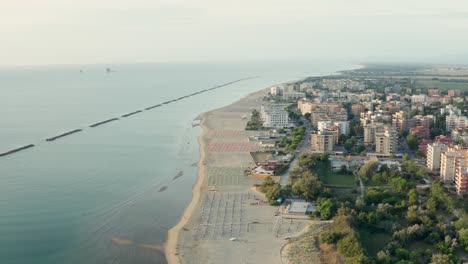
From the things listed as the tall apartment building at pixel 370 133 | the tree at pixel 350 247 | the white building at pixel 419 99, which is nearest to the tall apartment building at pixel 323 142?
the tall apartment building at pixel 370 133

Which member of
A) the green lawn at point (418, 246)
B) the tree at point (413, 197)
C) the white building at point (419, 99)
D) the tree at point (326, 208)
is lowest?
the white building at point (419, 99)

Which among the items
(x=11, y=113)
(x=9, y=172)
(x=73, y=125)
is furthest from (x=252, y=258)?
(x=11, y=113)

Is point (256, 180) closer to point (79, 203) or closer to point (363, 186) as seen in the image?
point (363, 186)

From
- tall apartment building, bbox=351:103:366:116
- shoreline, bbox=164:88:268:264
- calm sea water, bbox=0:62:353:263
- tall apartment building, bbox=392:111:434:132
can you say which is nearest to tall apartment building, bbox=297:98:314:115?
tall apartment building, bbox=351:103:366:116

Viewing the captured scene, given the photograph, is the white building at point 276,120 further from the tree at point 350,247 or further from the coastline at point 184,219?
the tree at point 350,247

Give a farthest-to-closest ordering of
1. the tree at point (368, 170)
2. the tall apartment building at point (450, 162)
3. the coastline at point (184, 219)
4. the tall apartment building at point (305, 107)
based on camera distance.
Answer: the tall apartment building at point (305, 107), the tree at point (368, 170), the tall apartment building at point (450, 162), the coastline at point (184, 219)

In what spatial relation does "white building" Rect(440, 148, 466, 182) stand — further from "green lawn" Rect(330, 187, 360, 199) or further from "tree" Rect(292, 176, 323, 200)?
"tree" Rect(292, 176, 323, 200)
